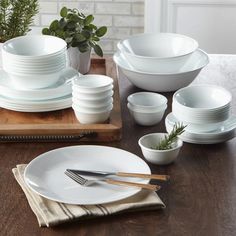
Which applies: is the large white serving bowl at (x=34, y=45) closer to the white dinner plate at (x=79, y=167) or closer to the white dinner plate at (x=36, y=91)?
the white dinner plate at (x=36, y=91)

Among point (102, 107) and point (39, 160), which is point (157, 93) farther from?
point (39, 160)

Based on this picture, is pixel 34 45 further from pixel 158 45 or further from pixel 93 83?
pixel 158 45

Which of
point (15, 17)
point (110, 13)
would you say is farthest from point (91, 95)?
point (110, 13)

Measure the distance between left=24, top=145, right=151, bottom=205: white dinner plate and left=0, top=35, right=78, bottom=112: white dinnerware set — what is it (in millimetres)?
281

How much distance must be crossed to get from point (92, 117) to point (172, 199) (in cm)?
38

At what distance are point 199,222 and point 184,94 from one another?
50 centimetres

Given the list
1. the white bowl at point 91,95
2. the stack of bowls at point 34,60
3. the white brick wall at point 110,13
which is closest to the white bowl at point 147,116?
the white bowl at point 91,95

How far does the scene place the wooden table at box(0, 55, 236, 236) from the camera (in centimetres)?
116

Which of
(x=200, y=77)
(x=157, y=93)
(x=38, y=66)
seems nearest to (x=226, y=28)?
(x=200, y=77)

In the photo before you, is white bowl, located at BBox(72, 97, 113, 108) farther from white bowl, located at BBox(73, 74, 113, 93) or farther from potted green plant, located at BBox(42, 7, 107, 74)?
potted green plant, located at BBox(42, 7, 107, 74)

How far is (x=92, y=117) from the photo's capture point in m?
1.56

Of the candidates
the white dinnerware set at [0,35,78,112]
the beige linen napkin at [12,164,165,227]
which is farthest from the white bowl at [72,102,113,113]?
the beige linen napkin at [12,164,165,227]

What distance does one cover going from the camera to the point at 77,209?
1.19m

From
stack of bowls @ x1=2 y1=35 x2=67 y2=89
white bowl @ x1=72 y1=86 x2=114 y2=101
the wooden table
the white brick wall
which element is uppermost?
stack of bowls @ x1=2 y1=35 x2=67 y2=89
